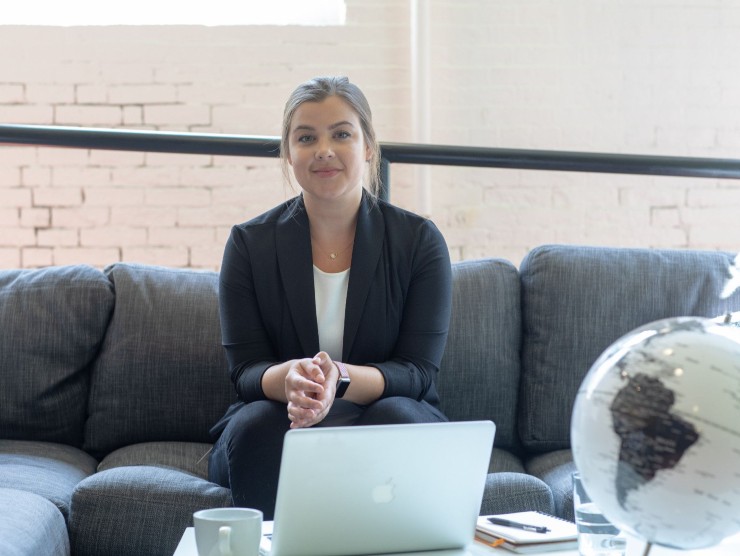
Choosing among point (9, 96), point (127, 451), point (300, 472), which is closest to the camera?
point (300, 472)

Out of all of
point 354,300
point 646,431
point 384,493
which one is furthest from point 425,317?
point 646,431

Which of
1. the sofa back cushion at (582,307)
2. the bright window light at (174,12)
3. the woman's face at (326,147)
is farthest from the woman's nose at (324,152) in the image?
the bright window light at (174,12)

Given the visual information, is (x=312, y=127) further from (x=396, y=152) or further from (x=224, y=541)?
(x=224, y=541)

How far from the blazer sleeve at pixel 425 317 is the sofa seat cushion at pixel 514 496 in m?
0.25

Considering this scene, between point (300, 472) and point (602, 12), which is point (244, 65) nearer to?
point (602, 12)

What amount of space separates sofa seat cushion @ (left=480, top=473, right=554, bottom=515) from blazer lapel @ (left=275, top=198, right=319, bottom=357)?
0.44 meters

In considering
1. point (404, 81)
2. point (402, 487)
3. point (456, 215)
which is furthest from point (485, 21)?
point (402, 487)

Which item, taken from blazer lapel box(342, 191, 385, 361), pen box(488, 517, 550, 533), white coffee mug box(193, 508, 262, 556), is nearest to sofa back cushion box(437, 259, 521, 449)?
blazer lapel box(342, 191, 385, 361)

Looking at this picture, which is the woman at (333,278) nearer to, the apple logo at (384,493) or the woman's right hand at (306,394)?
the woman's right hand at (306,394)

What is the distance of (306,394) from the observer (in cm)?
167

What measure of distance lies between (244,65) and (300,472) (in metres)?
2.43

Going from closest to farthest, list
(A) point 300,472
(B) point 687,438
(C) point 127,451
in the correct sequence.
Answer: (B) point 687,438
(A) point 300,472
(C) point 127,451

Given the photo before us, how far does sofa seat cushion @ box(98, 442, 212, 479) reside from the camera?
6.66ft

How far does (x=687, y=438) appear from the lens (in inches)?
28.5
